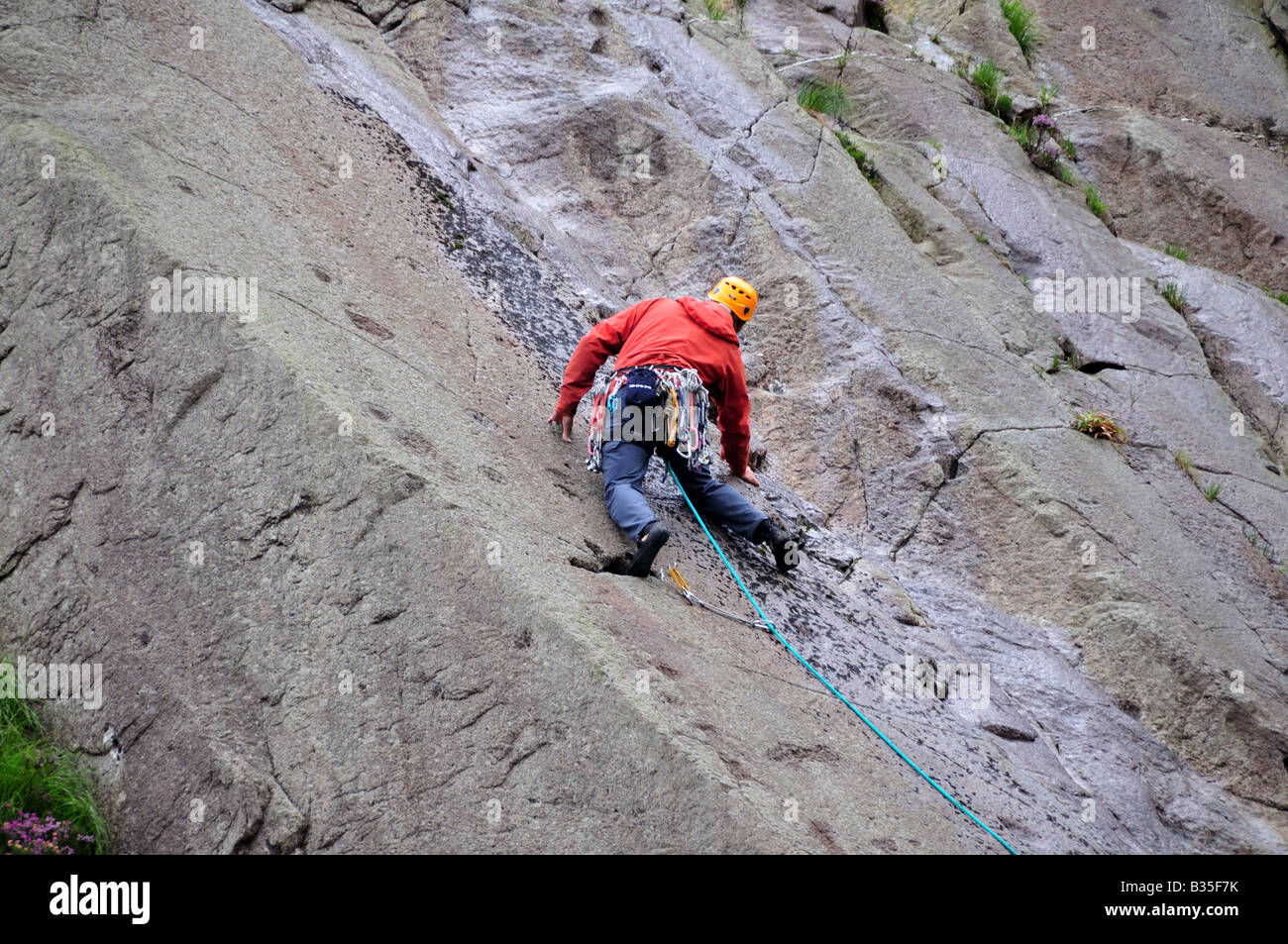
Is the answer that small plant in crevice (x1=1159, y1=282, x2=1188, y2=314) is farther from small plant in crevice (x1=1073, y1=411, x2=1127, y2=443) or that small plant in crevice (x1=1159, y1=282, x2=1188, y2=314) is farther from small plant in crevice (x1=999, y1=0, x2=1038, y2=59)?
small plant in crevice (x1=999, y1=0, x2=1038, y2=59)

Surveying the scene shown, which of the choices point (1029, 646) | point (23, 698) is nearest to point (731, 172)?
point (1029, 646)

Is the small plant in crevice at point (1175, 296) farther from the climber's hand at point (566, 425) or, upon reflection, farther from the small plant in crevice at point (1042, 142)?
the climber's hand at point (566, 425)

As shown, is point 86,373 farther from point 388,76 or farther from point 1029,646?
point 1029,646

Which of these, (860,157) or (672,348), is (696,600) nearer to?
(672,348)

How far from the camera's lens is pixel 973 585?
6.57m

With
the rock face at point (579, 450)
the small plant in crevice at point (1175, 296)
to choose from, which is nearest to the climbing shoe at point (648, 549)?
the rock face at point (579, 450)

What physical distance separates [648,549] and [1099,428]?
4550 millimetres

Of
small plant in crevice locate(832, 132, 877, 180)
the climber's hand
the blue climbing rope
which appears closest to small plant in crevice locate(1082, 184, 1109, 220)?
small plant in crevice locate(832, 132, 877, 180)

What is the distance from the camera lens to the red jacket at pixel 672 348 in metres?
5.43

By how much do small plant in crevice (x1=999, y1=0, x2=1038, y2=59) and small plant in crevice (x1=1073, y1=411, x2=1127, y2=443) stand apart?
6.44 metres

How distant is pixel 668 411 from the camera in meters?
5.29

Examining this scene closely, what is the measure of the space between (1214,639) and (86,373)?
6.53 meters

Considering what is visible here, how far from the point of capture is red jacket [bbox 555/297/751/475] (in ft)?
17.8

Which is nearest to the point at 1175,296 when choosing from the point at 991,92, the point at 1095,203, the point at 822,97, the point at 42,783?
the point at 1095,203
